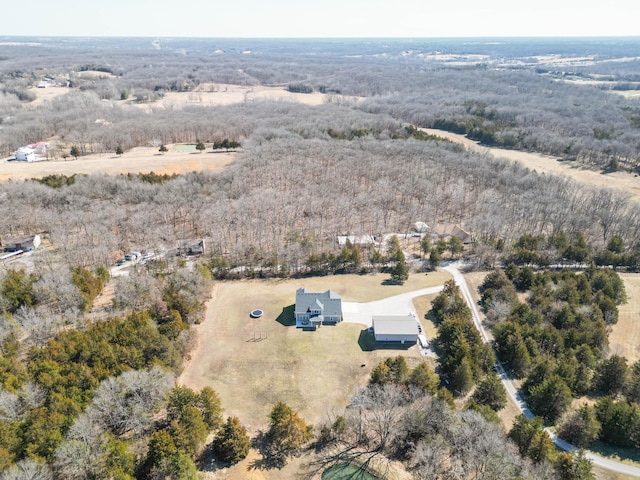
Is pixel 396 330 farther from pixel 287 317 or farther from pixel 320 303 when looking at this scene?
pixel 287 317

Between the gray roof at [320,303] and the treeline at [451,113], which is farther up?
the treeline at [451,113]

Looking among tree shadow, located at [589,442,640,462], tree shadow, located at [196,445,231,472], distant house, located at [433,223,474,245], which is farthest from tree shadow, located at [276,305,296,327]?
distant house, located at [433,223,474,245]

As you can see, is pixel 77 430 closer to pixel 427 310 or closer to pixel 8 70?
pixel 427 310

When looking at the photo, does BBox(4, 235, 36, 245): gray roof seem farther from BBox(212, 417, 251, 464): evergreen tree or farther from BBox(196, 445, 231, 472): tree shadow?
BBox(212, 417, 251, 464): evergreen tree

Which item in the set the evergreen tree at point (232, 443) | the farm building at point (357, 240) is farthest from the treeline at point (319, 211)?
the evergreen tree at point (232, 443)

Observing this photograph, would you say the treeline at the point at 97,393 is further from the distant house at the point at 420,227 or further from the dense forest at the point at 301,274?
the distant house at the point at 420,227

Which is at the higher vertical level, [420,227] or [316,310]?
[316,310]

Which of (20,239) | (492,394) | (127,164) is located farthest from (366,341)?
(127,164)
